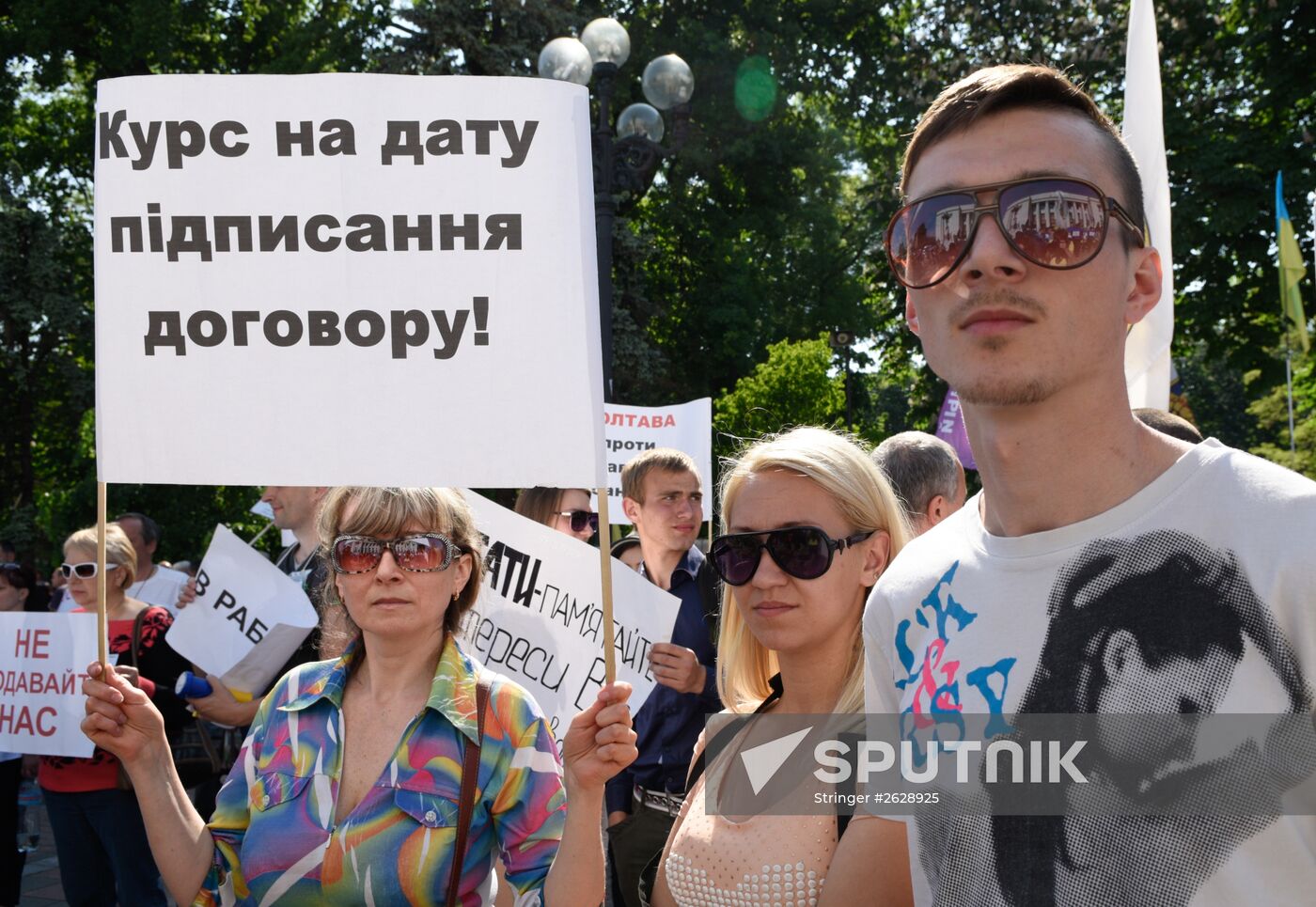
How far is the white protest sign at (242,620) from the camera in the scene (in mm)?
4359

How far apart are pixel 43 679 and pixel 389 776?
357 centimetres

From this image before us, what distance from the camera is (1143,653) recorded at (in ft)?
4.41

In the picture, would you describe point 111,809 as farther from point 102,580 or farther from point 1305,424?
point 1305,424

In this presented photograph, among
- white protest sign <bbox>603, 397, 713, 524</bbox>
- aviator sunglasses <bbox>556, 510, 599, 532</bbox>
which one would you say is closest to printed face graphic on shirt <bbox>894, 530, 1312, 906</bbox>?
aviator sunglasses <bbox>556, 510, 599, 532</bbox>

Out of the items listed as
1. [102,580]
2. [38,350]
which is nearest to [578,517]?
[102,580]

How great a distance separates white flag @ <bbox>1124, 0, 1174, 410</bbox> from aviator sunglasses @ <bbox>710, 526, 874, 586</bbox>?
6.72ft

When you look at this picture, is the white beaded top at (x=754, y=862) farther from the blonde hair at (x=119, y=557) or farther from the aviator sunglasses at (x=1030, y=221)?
the blonde hair at (x=119, y=557)

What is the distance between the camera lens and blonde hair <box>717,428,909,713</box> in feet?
8.38

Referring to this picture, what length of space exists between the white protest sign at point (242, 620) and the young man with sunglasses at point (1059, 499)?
321 centimetres

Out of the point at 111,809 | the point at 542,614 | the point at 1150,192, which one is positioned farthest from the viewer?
the point at 111,809

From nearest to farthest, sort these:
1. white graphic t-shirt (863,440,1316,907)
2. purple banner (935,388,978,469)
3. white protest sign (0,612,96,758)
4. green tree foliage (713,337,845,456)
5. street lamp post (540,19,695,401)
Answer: white graphic t-shirt (863,440,1316,907) < white protest sign (0,612,96,758) < street lamp post (540,19,695,401) < purple banner (935,388,978,469) < green tree foliage (713,337,845,456)

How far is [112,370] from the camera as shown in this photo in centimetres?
247

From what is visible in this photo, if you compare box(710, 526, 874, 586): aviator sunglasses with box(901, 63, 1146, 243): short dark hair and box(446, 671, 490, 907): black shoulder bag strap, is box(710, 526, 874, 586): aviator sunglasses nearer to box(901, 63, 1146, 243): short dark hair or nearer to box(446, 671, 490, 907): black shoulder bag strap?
box(446, 671, 490, 907): black shoulder bag strap

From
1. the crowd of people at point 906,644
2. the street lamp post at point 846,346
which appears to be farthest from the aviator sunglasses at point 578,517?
the street lamp post at point 846,346
